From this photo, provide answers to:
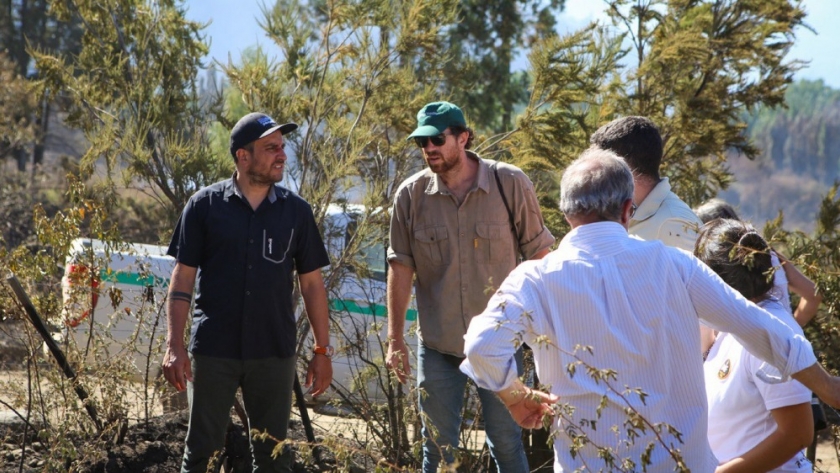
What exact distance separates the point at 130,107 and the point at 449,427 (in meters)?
3.42

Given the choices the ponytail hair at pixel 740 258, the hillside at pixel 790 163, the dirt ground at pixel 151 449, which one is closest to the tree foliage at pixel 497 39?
the dirt ground at pixel 151 449

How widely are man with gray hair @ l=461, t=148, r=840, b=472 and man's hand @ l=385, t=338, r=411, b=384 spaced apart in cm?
158

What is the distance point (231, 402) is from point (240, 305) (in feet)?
1.43

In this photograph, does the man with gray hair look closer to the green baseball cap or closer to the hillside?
the green baseball cap

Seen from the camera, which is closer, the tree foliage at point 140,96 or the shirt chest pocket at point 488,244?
the shirt chest pocket at point 488,244

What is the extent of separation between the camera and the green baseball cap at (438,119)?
4.08 metres

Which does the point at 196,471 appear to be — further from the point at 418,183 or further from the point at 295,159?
the point at 295,159

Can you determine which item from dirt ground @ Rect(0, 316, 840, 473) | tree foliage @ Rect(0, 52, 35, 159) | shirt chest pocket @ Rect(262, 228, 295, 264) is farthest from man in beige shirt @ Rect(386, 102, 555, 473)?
tree foliage @ Rect(0, 52, 35, 159)

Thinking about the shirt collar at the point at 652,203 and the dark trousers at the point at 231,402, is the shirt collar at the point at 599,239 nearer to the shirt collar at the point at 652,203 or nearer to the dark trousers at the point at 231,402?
the shirt collar at the point at 652,203

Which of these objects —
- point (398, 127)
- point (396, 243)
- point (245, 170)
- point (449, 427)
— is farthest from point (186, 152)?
point (449, 427)

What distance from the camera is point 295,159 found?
20.5 feet

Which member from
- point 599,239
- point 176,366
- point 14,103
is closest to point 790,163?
point 14,103

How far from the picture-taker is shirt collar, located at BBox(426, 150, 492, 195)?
13.7 ft

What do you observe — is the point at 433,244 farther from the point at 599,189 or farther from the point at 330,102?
the point at 330,102
